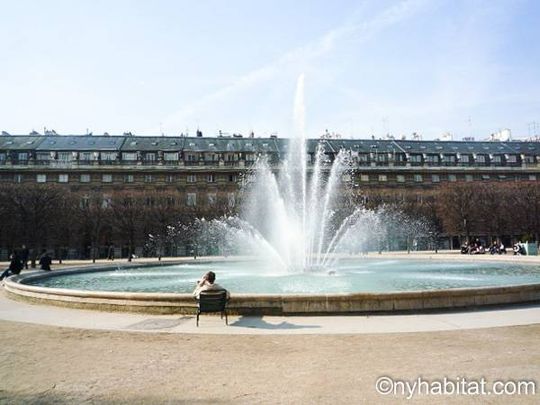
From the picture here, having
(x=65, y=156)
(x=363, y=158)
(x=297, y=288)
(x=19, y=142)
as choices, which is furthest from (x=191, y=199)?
(x=297, y=288)

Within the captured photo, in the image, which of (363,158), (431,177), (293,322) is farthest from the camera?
(431,177)

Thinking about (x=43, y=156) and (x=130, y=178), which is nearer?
(x=43, y=156)

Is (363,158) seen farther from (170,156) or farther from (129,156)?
(129,156)

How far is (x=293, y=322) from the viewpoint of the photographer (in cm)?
1102

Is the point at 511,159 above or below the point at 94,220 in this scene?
above

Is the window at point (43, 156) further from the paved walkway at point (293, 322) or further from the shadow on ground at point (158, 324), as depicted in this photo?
the shadow on ground at point (158, 324)

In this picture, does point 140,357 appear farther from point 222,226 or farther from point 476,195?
point 476,195

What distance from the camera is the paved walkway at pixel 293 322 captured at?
10.2 m

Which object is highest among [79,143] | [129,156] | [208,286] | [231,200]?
[79,143]

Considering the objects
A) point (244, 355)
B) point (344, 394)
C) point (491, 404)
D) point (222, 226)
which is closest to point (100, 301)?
point (244, 355)

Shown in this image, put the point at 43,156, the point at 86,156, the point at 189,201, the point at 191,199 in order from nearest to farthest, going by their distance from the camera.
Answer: the point at 189,201, the point at 191,199, the point at 43,156, the point at 86,156

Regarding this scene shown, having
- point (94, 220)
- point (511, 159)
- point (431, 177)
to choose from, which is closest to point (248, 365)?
point (94, 220)

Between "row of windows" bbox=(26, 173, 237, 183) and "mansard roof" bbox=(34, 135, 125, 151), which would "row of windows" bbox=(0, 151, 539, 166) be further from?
"row of windows" bbox=(26, 173, 237, 183)

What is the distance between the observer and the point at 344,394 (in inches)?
239
